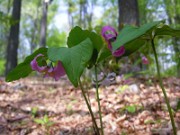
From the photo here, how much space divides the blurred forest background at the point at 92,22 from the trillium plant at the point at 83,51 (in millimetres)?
127

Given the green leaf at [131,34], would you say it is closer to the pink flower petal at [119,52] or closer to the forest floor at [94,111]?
the pink flower petal at [119,52]

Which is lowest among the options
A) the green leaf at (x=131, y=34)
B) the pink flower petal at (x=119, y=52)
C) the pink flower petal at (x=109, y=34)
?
the pink flower petal at (x=119, y=52)

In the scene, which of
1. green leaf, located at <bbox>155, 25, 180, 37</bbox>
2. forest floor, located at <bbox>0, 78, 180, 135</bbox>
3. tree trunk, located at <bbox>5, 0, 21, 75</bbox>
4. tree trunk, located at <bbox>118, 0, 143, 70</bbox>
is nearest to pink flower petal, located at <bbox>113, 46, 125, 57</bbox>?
green leaf, located at <bbox>155, 25, 180, 37</bbox>

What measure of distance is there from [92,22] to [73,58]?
21752 mm

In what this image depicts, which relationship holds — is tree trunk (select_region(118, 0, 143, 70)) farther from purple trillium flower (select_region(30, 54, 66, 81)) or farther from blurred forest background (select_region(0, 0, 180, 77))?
purple trillium flower (select_region(30, 54, 66, 81))

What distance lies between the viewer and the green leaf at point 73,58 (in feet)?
2.59

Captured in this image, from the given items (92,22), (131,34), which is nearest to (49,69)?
(131,34)

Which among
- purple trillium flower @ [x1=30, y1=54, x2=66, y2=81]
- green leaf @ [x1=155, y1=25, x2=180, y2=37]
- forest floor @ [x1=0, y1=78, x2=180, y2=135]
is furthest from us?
forest floor @ [x1=0, y1=78, x2=180, y2=135]

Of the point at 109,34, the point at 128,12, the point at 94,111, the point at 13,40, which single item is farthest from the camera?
the point at 13,40

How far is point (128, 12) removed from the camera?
474cm

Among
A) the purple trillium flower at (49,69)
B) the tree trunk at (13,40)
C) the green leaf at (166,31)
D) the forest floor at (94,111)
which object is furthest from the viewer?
the tree trunk at (13,40)

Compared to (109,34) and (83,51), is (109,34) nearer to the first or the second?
(109,34)

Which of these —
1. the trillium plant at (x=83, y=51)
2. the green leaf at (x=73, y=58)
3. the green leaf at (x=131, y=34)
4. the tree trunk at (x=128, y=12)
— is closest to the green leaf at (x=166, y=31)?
the trillium plant at (x=83, y=51)

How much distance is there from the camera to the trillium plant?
800mm
